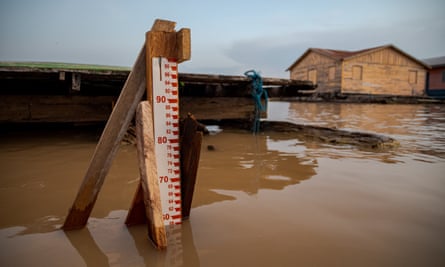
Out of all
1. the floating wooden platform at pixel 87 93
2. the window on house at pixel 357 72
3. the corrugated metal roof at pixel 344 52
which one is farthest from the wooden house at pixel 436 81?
the floating wooden platform at pixel 87 93

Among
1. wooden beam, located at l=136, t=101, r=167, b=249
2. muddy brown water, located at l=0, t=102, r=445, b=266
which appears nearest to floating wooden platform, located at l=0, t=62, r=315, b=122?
muddy brown water, located at l=0, t=102, r=445, b=266

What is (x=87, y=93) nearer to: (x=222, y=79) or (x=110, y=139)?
(x=222, y=79)

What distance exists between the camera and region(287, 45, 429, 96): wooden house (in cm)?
2620

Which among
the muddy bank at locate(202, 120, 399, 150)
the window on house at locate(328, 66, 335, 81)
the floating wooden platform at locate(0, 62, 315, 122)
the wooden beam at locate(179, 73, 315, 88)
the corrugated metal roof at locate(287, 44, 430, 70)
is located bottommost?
the muddy bank at locate(202, 120, 399, 150)

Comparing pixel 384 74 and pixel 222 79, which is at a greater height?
pixel 384 74

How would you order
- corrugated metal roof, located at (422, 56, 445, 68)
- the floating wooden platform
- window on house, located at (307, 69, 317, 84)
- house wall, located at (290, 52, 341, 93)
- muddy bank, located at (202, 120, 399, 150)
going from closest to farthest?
the floating wooden platform → muddy bank, located at (202, 120, 399, 150) → house wall, located at (290, 52, 341, 93) → window on house, located at (307, 69, 317, 84) → corrugated metal roof, located at (422, 56, 445, 68)

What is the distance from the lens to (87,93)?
19.9 ft

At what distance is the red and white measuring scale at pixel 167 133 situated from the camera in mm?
1961

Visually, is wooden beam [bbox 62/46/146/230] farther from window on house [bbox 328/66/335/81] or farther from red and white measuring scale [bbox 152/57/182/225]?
window on house [bbox 328/66/335/81]

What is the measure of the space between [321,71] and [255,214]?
28872 mm

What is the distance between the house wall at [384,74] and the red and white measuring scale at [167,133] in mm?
26695

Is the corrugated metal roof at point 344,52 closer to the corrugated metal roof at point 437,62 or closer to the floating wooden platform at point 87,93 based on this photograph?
the corrugated metal roof at point 437,62

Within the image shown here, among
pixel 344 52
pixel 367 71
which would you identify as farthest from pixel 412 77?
pixel 344 52

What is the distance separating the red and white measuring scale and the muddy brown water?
0.66 feet
